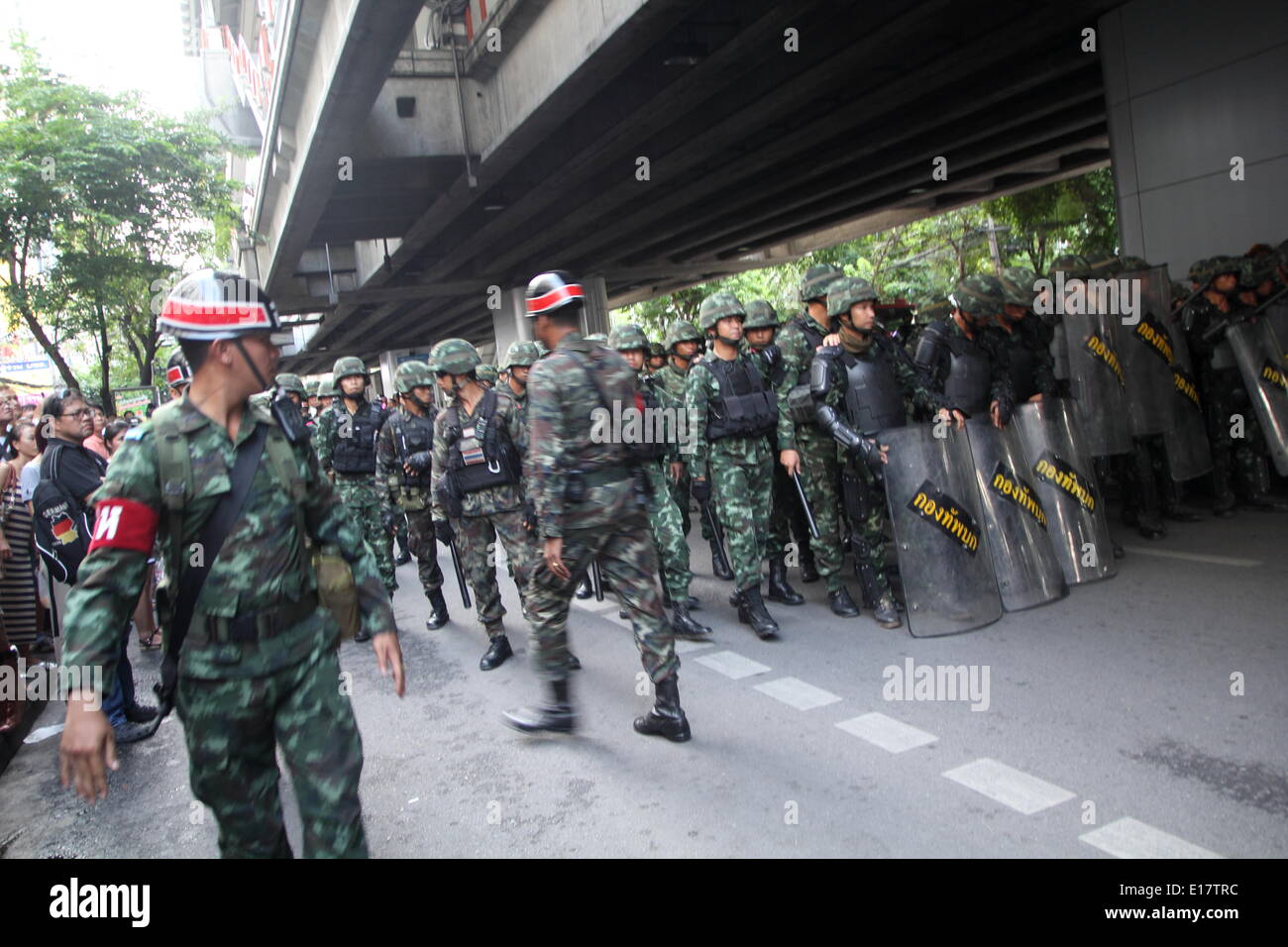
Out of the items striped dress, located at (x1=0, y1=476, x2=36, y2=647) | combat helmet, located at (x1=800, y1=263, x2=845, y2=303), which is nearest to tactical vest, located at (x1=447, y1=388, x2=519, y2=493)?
combat helmet, located at (x1=800, y1=263, x2=845, y2=303)

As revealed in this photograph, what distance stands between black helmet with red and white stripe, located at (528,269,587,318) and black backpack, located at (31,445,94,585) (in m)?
3.15

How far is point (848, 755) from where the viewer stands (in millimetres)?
3998

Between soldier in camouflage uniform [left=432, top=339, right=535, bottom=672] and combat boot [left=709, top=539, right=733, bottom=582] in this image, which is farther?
combat boot [left=709, top=539, right=733, bottom=582]

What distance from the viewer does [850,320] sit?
5781 millimetres

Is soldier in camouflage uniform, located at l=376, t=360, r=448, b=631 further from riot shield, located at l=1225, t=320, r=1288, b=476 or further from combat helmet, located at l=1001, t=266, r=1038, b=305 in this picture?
riot shield, located at l=1225, t=320, r=1288, b=476

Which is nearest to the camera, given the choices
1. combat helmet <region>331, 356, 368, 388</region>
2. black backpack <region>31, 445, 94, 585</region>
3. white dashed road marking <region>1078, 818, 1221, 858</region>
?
white dashed road marking <region>1078, 818, 1221, 858</region>

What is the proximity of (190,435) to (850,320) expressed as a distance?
4.25 metres

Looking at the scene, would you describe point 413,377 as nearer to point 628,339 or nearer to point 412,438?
point 412,438

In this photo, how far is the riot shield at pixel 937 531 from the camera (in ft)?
17.3

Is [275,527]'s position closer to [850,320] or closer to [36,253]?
[850,320]

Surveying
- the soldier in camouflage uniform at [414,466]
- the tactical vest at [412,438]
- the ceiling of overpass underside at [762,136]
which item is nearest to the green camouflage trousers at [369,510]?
the soldier in camouflage uniform at [414,466]

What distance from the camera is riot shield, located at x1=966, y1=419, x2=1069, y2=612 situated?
216 inches

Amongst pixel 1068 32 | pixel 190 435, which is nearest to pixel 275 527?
pixel 190 435
